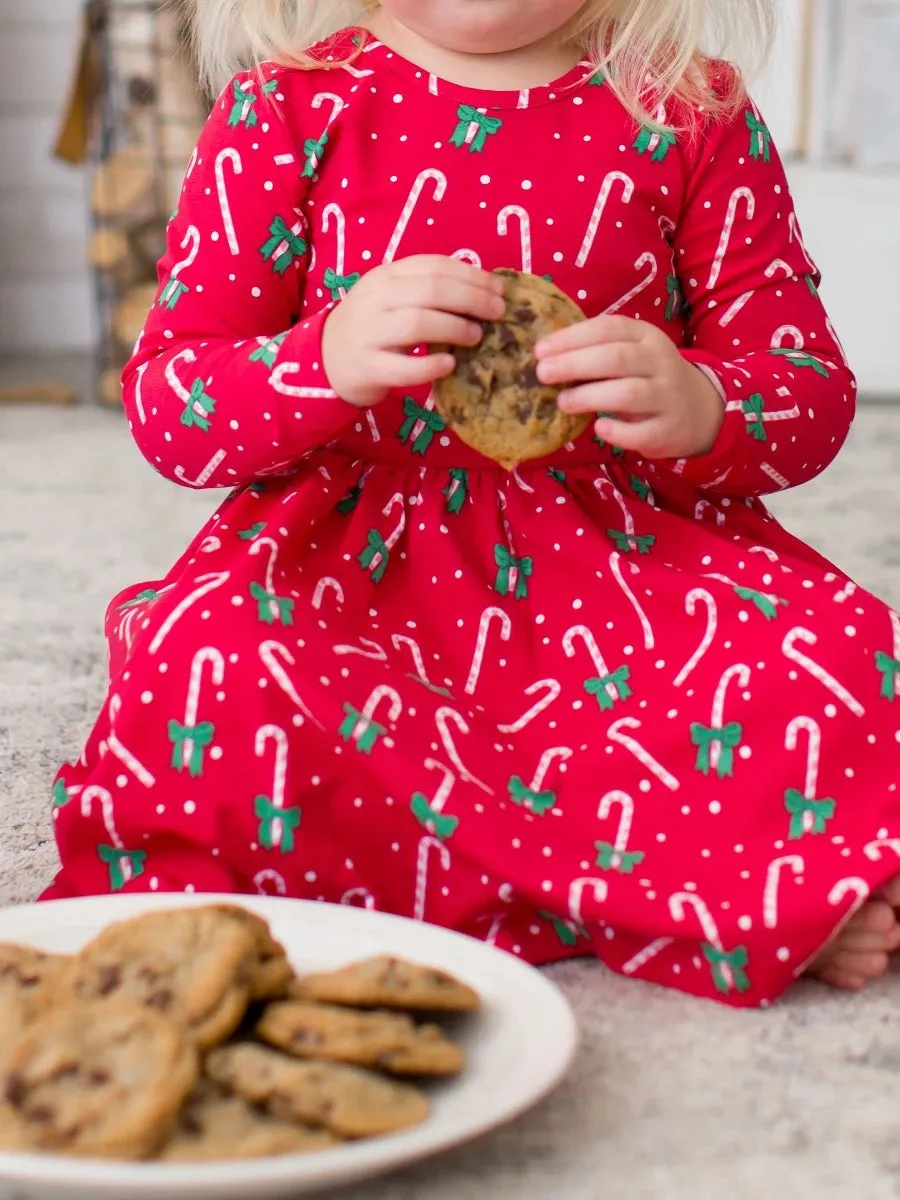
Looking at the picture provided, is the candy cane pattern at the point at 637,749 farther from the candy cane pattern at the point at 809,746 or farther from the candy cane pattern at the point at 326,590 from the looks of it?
the candy cane pattern at the point at 326,590

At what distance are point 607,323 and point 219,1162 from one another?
449 mm

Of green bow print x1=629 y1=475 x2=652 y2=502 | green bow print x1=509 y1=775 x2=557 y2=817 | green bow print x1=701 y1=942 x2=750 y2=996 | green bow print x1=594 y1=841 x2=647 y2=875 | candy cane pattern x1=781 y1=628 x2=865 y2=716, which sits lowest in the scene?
green bow print x1=701 y1=942 x2=750 y2=996

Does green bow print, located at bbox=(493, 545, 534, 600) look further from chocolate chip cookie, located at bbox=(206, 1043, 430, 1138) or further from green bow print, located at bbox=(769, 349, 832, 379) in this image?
chocolate chip cookie, located at bbox=(206, 1043, 430, 1138)

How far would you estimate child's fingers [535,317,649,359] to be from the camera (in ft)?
2.54

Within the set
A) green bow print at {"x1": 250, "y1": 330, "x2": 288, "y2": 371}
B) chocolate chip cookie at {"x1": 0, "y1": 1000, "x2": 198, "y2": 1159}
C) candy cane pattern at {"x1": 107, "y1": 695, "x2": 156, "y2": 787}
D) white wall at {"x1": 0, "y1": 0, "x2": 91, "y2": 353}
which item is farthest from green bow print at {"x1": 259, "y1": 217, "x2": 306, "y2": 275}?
white wall at {"x1": 0, "y1": 0, "x2": 91, "y2": 353}

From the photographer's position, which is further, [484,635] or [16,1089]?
[484,635]

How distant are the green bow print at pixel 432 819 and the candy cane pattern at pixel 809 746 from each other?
0.56 feet

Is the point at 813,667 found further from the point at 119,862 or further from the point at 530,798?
the point at 119,862

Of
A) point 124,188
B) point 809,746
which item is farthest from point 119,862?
point 124,188

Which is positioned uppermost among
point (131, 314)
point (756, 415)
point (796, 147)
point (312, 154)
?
point (312, 154)

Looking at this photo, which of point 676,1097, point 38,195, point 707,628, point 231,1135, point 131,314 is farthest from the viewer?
point 38,195

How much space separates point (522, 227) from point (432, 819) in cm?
38

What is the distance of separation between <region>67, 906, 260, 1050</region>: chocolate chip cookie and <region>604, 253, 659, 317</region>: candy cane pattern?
1.61 feet

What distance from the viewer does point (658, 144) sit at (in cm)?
98
